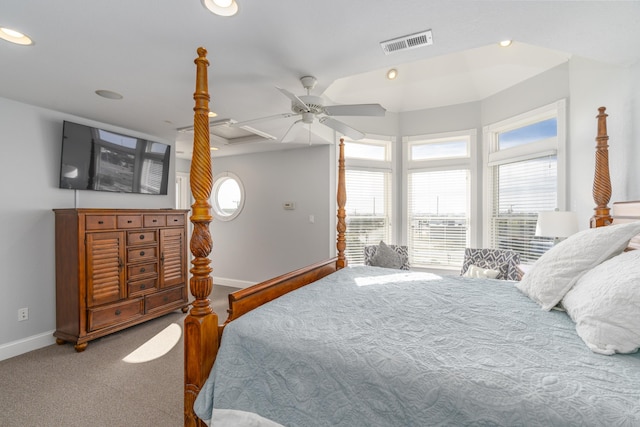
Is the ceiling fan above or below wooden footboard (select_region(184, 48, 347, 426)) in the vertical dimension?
above

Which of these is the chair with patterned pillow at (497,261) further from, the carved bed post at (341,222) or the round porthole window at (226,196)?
the round porthole window at (226,196)

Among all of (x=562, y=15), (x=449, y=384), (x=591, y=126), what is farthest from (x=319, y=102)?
(x=591, y=126)

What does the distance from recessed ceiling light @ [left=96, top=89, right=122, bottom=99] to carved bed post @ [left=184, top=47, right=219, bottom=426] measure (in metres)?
1.69

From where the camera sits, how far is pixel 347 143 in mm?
4680

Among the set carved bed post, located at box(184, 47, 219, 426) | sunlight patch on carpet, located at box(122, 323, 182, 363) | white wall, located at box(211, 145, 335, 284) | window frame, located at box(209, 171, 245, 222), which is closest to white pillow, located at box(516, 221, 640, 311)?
carved bed post, located at box(184, 47, 219, 426)

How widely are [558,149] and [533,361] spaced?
3260mm

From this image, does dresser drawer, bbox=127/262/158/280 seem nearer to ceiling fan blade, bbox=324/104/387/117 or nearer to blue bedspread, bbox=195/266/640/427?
blue bedspread, bbox=195/266/640/427

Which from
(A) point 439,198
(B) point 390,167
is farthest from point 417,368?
(B) point 390,167

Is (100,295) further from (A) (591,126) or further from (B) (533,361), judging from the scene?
(A) (591,126)

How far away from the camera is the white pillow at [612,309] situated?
106 centimetres

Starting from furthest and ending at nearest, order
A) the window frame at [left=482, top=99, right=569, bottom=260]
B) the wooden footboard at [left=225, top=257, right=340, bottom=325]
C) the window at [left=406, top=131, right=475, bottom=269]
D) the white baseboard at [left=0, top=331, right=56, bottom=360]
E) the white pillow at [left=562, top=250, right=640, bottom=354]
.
→ the window at [left=406, top=131, right=475, bottom=269]
the window frame at [left=482, top=99, right=569, bottom=260]
the white baseboard at [left=0, top=331, right=56, bottom=360]
the wooden footboard at [left=225, top=257, right=340, bottom=325]
the white pillow at [left=562, top=250, right=640, bottom=354]

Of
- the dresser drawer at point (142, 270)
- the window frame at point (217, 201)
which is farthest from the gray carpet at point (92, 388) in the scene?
the window frame at point (217, 201)

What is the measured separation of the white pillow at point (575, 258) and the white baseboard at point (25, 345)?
14.2 feet

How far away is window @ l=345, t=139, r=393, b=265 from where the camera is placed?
4.73 m
